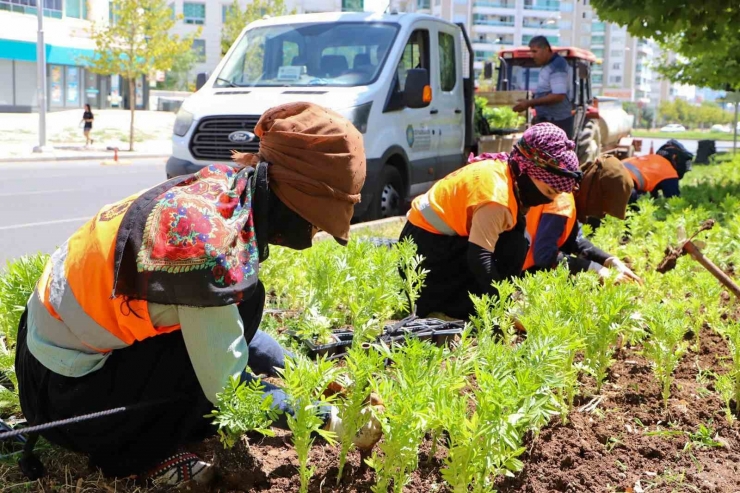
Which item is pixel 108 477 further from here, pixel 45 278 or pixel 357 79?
pixel 357 79

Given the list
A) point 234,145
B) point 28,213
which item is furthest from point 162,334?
point 28,213

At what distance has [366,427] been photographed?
2508mm

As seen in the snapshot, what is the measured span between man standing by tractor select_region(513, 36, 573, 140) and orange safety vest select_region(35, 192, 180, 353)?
8588 mm

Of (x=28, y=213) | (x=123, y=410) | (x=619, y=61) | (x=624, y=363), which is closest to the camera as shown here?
(x=123, y=410)

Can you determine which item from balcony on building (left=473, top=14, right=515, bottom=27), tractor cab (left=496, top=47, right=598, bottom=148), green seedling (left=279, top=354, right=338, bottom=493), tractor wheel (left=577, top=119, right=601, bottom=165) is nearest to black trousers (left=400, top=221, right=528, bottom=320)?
green seedling (left=279, top=354, right=338, bottom=493)

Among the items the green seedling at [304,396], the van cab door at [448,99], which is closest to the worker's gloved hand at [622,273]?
the green seedling at [304,396]

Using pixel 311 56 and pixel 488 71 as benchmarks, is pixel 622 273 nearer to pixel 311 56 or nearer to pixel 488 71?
pixel 311 56

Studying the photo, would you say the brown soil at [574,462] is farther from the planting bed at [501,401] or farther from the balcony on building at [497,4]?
the balcony on building at [497,4]

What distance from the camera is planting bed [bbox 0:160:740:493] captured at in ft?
7.25

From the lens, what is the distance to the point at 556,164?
13.0 feet

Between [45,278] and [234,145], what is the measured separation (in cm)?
546

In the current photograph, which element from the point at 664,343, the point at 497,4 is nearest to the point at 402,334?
the point at 664,343

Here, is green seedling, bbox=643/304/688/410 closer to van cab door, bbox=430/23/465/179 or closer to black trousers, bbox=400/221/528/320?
black trousers, bbox=400/221/528/320

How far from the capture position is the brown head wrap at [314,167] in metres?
2.38
